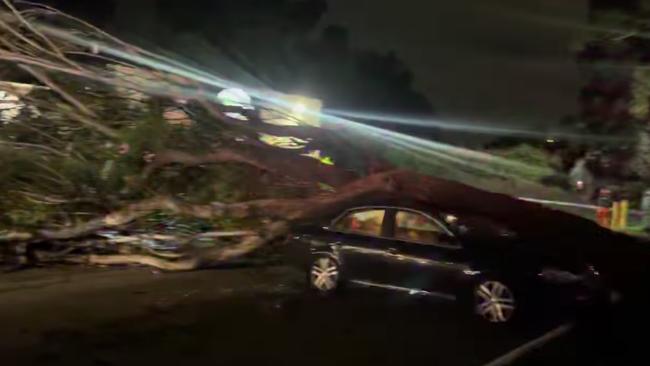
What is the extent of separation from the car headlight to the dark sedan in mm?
10

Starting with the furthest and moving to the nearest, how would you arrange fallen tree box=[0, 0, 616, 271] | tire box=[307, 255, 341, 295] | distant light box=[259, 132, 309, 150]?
distant light box=[259, 132, 309, 150]
fallen tree box=[0, 0, 616, 271]
tire box=[307, 255, 341, 295]

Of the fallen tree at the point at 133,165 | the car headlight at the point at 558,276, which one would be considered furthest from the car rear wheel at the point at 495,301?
the fallen tree at the point at 133,165

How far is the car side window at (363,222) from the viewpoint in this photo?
9.20 m

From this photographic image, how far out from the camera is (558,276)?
796cm

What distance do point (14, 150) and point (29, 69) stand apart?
4.30 feet

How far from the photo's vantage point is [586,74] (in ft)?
61.9

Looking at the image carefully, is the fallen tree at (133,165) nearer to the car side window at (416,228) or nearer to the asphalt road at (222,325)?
the asphalt road at (222,325)

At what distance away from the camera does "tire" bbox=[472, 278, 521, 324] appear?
8110 millimetres

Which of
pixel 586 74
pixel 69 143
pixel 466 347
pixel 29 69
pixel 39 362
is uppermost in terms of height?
pixel 586 74

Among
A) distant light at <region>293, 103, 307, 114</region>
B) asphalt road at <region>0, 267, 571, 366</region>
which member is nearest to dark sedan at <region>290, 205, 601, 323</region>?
asphalt road at <region>0, 267, 571, 366</region>

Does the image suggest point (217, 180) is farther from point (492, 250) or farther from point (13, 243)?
point (492, 250)

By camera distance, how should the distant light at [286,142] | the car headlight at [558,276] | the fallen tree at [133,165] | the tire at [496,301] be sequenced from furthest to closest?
the distant light at [286,142]
the fallen tree at [133,165]
the tire at [496,301]
the car headlight at [558,276]

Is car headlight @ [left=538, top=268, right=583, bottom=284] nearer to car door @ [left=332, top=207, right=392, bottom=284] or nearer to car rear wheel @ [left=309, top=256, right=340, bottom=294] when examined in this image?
car door @ [left=332, top=207, right=392, bottom=284]

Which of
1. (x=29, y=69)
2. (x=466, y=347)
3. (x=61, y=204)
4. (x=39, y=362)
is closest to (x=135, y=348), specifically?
(x=39, y=362)
